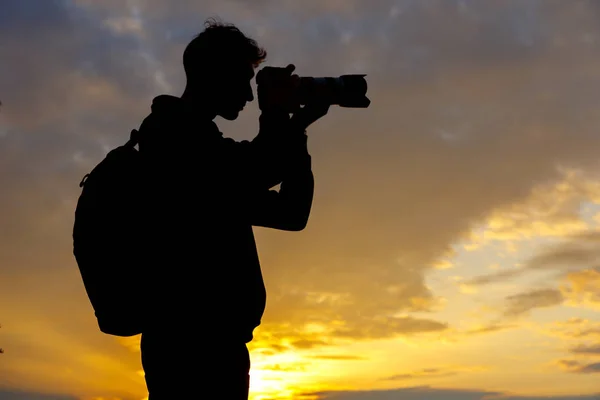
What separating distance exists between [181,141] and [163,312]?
963 mm

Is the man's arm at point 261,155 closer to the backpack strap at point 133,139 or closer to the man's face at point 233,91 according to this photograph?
the man's face at point 233,91

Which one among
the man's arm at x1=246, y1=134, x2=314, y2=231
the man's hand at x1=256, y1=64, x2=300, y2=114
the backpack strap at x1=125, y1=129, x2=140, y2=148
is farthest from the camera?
the man's hand at x1=256, y1=64, x2=300, y2=114

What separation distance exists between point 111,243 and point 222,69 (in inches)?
50.0

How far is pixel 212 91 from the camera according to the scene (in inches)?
170

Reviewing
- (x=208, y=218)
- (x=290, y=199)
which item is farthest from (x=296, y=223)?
(x=208, y=218)

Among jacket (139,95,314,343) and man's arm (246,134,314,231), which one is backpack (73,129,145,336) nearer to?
jacket (139,95,314,343)

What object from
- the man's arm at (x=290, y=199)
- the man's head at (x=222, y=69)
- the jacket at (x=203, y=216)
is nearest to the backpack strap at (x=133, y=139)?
the jacket at (x=203, y=216)

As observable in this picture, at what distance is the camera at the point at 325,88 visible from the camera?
4496 mm

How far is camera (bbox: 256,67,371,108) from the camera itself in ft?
14.8

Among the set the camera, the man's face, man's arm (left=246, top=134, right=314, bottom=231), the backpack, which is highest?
the camera

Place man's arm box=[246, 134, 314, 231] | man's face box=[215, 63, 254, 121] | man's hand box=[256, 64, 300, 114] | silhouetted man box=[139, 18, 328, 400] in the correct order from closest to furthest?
1. silhouetted man box=[139, 18, 328, 400]
2. man's arm box=[246, 134, 314, 231]
3. man's face box=[215, 63, 254, 121]
4. man's hand box=[256, 64, 300, 114]

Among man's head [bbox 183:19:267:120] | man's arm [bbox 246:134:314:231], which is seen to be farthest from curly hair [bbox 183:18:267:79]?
man's arm [bbox 246:134:314:231]

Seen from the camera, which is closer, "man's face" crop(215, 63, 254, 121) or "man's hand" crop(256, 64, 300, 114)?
"man's face" crop(215, 63, 254, 121)

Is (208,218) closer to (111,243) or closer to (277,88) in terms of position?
(111,243)
